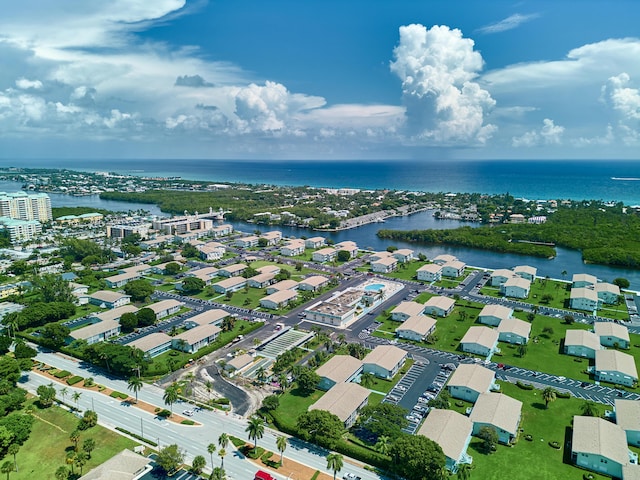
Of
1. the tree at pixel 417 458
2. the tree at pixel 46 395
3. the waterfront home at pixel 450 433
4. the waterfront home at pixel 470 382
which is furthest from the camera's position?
the waterfront home at pixel 470 382

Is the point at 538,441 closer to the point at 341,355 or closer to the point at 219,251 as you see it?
the point at 341,355

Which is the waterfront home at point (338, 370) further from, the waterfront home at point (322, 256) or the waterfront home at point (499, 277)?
the waterfront home at point (322, 256)

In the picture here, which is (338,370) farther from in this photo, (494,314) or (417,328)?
(494,314)

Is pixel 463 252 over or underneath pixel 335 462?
over

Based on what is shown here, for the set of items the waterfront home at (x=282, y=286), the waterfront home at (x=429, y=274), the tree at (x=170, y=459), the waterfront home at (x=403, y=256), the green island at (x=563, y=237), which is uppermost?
the green island at (x=563, y=237)

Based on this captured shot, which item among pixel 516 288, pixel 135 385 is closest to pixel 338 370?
pixel 135 385

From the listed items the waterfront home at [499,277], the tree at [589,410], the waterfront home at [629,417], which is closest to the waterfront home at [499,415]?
the tree at [589,410]
